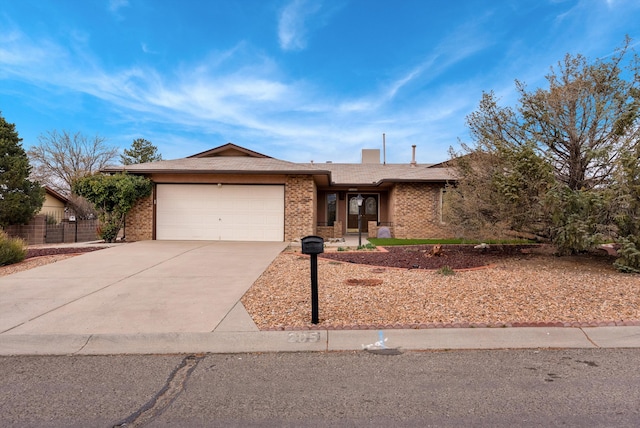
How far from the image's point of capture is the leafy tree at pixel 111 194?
535 inches

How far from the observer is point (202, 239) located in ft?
48.3

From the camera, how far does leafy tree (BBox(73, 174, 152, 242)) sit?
13.6m

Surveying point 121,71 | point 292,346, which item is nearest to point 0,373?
point 292,346

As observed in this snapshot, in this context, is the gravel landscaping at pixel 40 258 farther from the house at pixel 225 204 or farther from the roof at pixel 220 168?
the roof at pixel 220 168

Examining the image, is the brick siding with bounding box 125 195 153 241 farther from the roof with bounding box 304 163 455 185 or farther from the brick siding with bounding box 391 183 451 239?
the brick siding with bounding box 391 183 451 239

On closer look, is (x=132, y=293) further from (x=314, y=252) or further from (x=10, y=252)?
(x=10, y=252)

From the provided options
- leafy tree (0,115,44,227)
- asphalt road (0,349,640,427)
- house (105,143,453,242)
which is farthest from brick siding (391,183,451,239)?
leafy tree (0,115,44,227)

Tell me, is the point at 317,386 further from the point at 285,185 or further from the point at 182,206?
the point at 182,206

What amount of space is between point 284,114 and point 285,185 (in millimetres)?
8332

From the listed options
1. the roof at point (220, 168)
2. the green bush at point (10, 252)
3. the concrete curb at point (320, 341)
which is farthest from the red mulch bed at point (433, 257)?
the green bush at point (10, 252)

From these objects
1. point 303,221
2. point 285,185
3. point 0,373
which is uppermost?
point 285,185

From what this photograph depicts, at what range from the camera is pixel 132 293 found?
6.69 meters

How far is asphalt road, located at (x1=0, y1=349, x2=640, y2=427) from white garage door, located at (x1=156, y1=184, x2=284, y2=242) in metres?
10.6

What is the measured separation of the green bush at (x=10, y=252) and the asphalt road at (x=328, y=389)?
732cm
